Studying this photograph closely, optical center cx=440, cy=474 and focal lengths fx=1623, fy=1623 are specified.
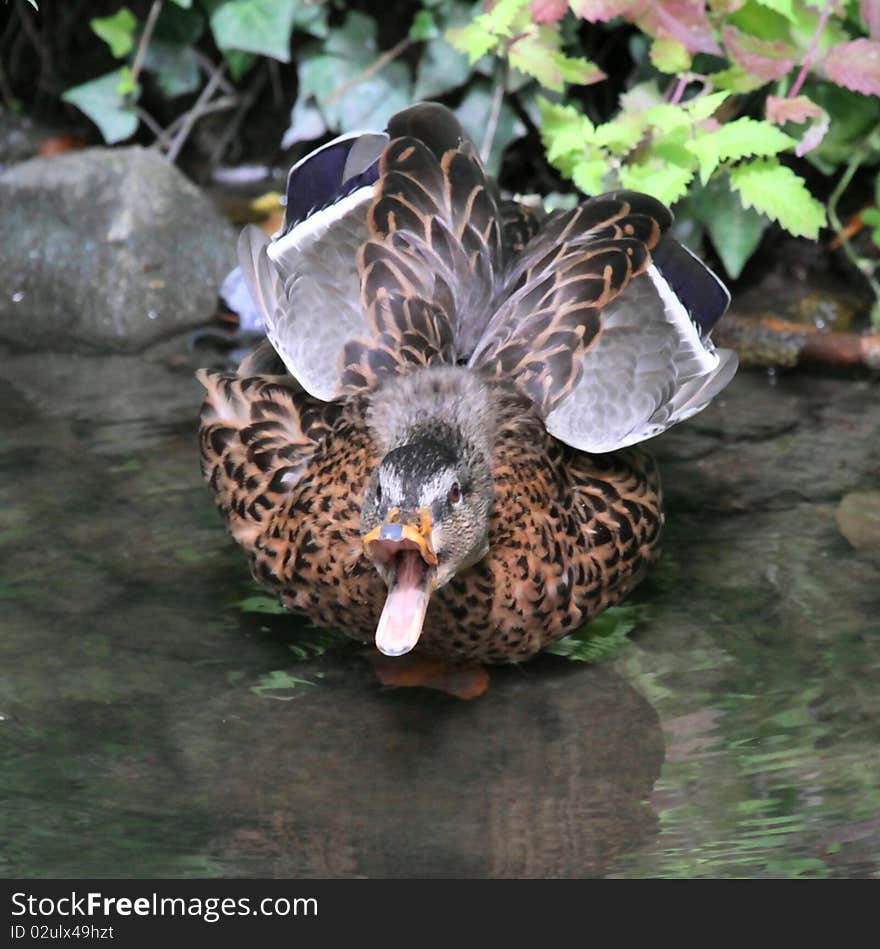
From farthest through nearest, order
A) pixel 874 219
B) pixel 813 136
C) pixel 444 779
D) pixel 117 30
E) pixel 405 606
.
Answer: pixel 117 30
pixel 874 219
pixel 813 136
pixel 444 779
pixel 405 606

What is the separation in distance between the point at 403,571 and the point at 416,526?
0.62ft

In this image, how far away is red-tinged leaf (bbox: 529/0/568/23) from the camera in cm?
554

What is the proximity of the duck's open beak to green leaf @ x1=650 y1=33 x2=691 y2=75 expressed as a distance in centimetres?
264

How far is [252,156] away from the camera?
8031mm

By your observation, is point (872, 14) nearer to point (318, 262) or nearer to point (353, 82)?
point (318, 262)

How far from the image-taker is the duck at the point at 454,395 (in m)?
4.17

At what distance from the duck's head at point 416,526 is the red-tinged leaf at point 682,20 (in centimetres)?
234

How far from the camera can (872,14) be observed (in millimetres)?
5684

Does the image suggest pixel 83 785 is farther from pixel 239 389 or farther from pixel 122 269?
pixel 122 269

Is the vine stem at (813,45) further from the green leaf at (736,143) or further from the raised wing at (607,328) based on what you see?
the raised wing at (607,328)

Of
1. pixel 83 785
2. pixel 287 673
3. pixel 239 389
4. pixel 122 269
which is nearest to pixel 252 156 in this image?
pixel 122 269

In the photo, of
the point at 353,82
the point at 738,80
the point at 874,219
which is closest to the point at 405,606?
the point at 738,80

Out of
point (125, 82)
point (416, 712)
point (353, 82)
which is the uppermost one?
point (416, 712)

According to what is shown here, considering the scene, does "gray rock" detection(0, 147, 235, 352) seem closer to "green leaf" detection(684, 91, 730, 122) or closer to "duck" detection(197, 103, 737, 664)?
"duck" detection(197, 103, 737, 664)
